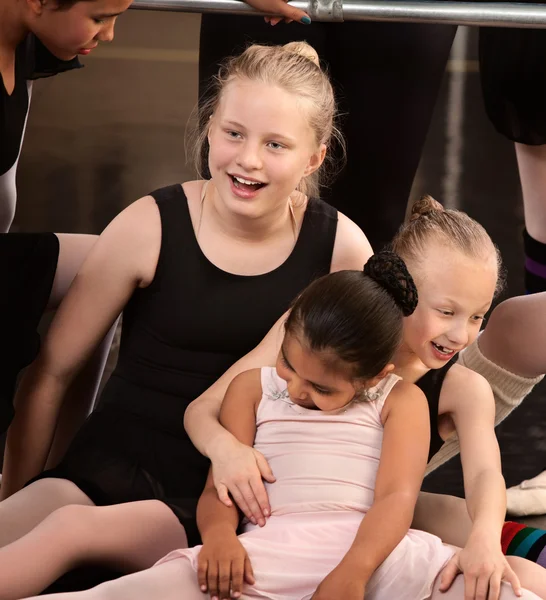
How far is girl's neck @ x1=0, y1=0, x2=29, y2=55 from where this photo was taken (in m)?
1.67

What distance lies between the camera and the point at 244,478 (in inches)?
60.2

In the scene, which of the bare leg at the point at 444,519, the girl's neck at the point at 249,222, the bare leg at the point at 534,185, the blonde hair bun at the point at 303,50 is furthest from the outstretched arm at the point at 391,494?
the bare leg at the point at 534,185

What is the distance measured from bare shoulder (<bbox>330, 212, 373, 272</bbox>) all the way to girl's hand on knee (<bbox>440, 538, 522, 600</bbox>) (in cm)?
53

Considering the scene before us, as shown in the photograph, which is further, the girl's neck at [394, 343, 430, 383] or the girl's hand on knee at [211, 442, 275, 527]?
the girl's neck at [394, 343, 430, 383]

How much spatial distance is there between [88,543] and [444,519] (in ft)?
1.72

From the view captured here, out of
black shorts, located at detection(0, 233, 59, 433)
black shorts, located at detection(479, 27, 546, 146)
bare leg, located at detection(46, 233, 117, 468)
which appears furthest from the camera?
black shorts, located at detection(479, 27, 546, 146)

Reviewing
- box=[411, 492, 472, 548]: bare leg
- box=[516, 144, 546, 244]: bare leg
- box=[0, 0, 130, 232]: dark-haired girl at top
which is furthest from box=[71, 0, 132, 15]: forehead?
box=[516, 144, 546, 244]: bare leg

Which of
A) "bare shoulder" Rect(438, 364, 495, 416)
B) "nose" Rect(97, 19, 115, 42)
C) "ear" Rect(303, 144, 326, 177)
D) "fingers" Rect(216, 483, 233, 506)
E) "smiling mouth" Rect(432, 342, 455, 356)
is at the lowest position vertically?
"fingers" Rect(216, 483, 233, 506)

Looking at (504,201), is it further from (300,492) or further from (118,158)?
(300,492)

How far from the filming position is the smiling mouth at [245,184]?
5.58ft

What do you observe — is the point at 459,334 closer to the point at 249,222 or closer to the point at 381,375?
the point at 381,375

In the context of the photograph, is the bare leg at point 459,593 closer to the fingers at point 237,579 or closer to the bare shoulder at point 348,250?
the fingers at point 237,579

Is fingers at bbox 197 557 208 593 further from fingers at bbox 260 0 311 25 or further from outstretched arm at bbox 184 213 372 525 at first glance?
fingers at bbox 260 0 311 25

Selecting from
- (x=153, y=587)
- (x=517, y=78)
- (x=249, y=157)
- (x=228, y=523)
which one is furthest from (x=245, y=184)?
(x=517, y=78)
